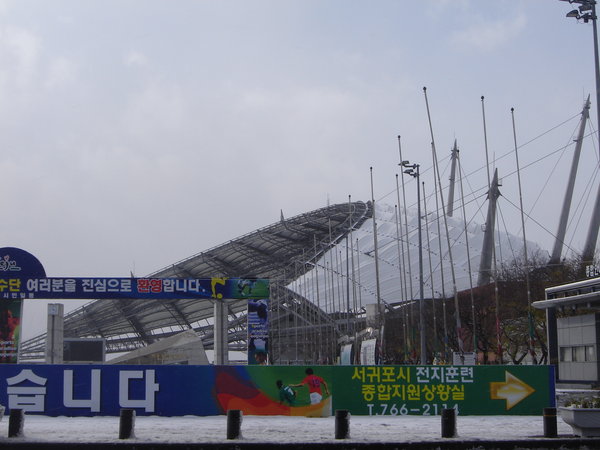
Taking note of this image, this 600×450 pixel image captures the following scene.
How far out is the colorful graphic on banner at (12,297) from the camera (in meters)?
32.5

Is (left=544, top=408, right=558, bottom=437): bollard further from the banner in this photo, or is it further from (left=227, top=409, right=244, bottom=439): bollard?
(left=227, top=409, right=244, bottom=439): bollard

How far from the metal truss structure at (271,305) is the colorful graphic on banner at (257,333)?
167 ft

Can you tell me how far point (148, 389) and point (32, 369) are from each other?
316cm

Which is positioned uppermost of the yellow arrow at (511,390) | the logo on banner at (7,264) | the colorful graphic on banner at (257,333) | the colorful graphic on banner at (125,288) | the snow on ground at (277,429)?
the logo on banner at (7,264)

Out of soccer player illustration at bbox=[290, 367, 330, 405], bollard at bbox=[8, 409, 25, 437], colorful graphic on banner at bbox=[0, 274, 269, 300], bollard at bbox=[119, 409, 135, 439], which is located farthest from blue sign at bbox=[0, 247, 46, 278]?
bollard at bbox=[119, 409, 135, 439]

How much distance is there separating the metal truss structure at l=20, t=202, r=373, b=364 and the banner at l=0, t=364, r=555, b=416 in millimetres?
66601

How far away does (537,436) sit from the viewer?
18.2 m

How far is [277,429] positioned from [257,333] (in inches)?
752

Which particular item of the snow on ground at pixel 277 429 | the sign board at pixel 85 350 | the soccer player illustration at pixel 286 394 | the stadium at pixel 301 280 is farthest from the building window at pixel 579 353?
the stadium at pixel 301 280

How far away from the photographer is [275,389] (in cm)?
2255

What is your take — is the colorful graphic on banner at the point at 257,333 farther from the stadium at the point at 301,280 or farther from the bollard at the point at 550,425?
the stadium at the point at 301,280

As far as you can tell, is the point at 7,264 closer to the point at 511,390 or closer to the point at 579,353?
the point at 511,390

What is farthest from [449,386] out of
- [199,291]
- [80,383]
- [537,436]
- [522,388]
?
[199,291]

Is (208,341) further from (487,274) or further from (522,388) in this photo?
(522,388)
